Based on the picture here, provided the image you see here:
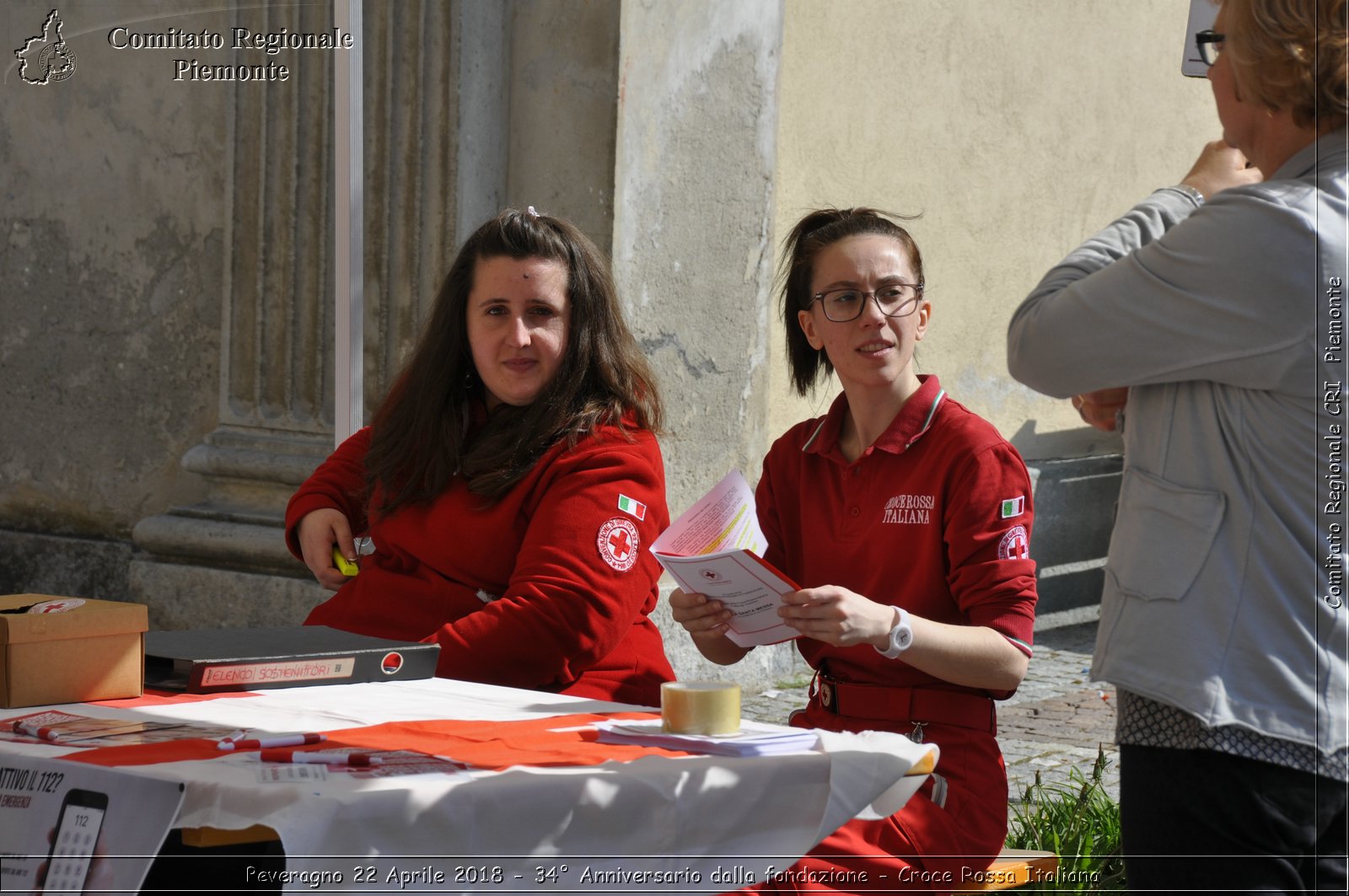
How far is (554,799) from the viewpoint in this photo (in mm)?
1784

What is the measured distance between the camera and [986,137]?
775 centimetres

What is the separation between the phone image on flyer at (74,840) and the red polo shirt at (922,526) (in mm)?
1334

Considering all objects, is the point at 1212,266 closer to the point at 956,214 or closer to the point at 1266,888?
the point at 1266,888

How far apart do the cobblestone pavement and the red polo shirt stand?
6.06ft

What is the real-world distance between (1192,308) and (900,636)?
0.79 meters

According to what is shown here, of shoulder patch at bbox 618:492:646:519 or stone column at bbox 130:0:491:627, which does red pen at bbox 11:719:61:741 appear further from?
stone column at bbox 130:0:491:627

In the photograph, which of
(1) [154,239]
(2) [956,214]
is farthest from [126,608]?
(2) [956,214]

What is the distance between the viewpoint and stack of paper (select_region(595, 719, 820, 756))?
1960mm

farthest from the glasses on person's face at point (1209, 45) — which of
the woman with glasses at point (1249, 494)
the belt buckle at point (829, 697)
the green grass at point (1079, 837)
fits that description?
the green grass at point (1079, 837)

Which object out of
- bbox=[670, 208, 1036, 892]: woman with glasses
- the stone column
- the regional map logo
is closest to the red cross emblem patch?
bbox=[670, 208, 1036, 892]: woman with glasses

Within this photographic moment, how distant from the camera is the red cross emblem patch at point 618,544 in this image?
116 inches

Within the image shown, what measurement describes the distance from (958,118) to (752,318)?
2.37 m

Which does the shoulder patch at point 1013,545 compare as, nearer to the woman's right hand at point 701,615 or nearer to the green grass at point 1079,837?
the woman's right hand at point 701,615

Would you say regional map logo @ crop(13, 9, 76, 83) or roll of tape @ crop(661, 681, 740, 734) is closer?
roll of tape @ crop(661, 681, 740, 734)
